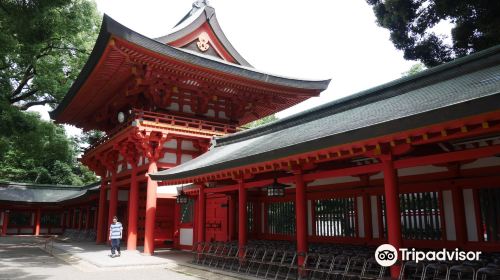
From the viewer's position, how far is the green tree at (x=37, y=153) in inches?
602

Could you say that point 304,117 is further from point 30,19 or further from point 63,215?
point 63,215

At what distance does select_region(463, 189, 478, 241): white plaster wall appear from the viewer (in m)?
8.61

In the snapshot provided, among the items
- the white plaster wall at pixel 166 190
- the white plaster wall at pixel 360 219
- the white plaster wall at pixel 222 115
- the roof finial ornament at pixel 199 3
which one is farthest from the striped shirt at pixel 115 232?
the roof finial ornament at pixel 199 3

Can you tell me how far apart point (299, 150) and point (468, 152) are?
3.01 m

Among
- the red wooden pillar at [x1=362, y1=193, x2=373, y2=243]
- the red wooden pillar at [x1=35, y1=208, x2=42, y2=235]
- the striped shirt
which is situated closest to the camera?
the red wooden pillar at [x1=362, y1=193, x2=373, y2=243]

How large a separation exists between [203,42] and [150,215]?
894cm

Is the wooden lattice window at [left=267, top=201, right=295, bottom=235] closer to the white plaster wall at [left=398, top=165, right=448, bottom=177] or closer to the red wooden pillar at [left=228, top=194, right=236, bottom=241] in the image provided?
the red wooden pillar at [left=228, top=194, right=236, bottom=241]

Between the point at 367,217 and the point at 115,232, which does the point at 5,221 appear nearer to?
the point at 115,232

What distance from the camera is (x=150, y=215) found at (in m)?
15.9

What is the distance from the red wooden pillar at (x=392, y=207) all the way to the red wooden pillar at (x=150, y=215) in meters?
10.9

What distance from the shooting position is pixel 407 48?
67.7 feet

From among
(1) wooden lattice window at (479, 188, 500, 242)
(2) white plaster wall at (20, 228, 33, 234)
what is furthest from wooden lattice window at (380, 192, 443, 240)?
(2) white plaster wall at (20, 228, 33, 234)

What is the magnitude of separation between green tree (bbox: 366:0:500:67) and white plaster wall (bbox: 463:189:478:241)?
10.8 meters

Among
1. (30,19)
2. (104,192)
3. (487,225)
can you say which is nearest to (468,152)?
(487,225)
